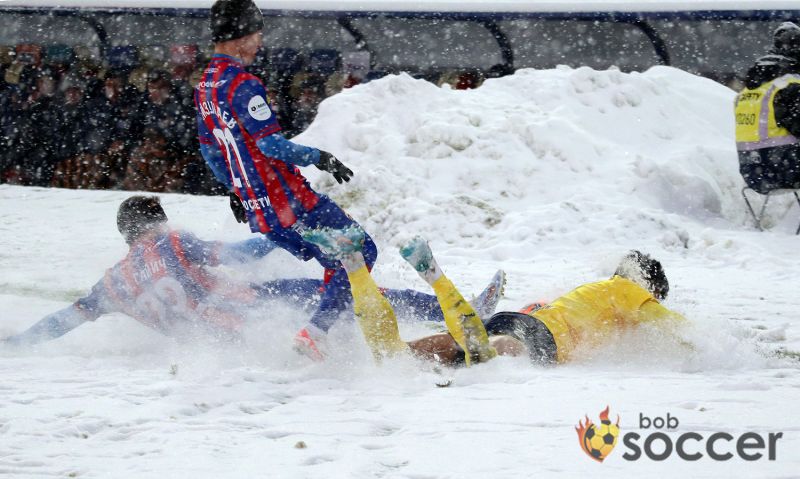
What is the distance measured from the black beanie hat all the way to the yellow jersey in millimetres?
1814

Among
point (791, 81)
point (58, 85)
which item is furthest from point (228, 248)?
point (58, 85)

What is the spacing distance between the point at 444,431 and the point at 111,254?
4.95 m

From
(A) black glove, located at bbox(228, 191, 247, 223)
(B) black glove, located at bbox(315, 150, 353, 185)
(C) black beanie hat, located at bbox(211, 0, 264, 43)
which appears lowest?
(A) black glove, located at bbox(228, 191, 247, 223)

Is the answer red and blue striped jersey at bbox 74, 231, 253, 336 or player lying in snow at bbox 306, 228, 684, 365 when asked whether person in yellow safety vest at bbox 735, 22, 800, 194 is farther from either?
red and blue striped jersey at bbox 74, 231, 253, 336

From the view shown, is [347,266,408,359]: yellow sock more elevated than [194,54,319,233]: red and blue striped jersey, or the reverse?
[194,54,319,233]: red and blue striped jersey

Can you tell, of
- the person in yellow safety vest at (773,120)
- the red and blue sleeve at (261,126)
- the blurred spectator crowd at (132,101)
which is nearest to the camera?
the red and blue sleeve at (261,126)

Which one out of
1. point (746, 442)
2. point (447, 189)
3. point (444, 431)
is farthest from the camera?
point (447, 189)

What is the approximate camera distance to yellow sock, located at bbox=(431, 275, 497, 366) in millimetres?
3934

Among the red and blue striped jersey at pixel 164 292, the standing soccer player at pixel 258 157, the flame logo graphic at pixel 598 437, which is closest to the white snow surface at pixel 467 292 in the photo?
the flame logo graphic at pixel 598 437

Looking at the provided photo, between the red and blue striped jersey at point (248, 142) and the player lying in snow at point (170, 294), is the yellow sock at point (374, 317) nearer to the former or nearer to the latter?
the red and blue striped jersey at point (248, 142)

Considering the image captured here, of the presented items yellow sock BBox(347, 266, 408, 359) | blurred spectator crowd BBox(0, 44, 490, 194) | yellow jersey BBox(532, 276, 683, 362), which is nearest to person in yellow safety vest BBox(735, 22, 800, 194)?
blurred spectator crowd BBox(0, 44, 490, 194)

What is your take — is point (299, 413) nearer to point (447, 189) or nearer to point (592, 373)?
point (592, 373)

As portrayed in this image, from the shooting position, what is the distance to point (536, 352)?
405 centimetres

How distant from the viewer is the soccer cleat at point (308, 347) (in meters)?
4.09
